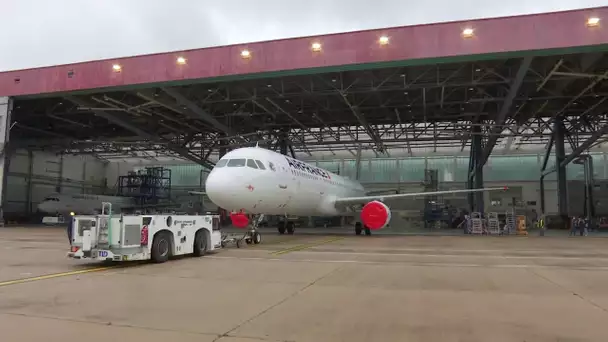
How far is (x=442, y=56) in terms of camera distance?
63.0ft

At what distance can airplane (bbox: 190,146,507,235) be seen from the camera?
15898 millimetres

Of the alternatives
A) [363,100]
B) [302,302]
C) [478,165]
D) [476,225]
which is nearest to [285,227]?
[363,100]

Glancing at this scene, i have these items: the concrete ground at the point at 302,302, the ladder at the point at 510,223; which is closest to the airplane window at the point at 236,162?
the concrete ground at the point at 302,302

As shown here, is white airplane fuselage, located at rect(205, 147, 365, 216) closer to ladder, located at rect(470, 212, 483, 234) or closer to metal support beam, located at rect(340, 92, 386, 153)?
metal support beam, located at rect(340, 92, 386, 153)

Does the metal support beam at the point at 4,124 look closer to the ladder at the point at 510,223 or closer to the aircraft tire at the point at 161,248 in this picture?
the aircraft tire at the point at 161,248

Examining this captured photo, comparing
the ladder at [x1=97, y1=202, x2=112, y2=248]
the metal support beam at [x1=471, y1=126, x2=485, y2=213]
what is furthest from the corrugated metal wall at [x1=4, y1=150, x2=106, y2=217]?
the metal support beam at [x1=471, y1=126, x2=485, y2=213]

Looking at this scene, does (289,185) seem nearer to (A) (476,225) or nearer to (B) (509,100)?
(B) (509,100)

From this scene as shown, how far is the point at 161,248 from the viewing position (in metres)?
11.7

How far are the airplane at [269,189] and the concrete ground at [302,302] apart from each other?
4618 millimetres

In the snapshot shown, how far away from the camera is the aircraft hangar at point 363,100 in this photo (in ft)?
63.6

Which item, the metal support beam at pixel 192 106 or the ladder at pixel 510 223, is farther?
the ladder at pixel 510 223

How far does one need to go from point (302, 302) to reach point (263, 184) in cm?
1066

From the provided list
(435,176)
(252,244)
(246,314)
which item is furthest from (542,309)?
(435,176)

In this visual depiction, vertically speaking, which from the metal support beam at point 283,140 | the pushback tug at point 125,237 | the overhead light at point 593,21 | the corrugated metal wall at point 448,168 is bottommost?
the pushback tug at point 125,237
